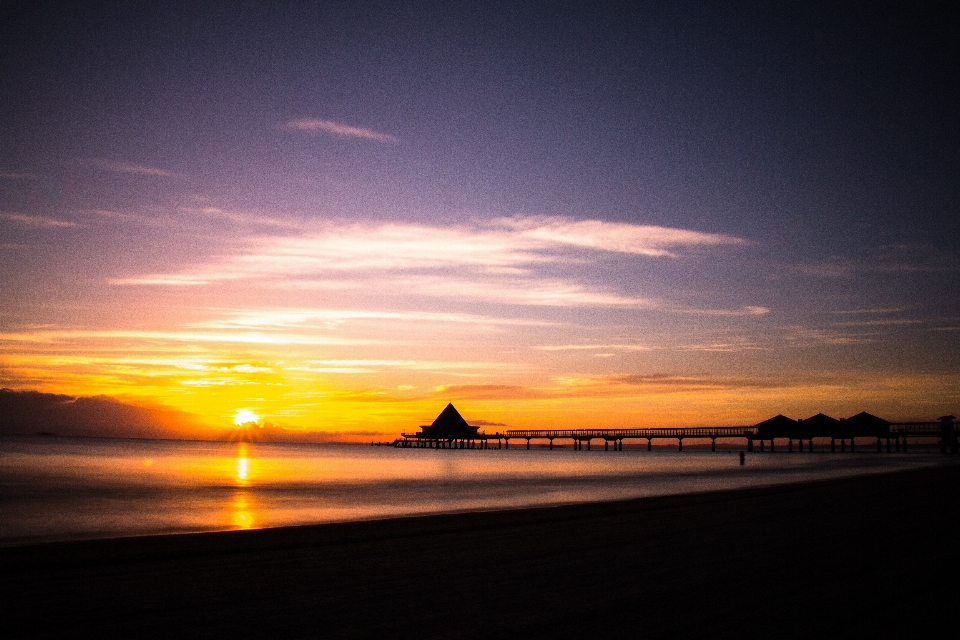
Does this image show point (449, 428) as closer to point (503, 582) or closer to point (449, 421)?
point (449, 421)

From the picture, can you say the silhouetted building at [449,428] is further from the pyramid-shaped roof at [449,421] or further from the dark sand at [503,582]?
the dark sand at [503,582]

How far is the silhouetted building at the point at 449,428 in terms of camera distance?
357ft

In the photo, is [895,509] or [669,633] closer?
[669,633]

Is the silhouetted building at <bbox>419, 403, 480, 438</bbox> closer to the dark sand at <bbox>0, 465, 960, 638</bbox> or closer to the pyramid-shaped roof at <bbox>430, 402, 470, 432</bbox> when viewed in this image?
the pyramid-shaped roof at <bbox>430, 402, 470, 432</bbox>

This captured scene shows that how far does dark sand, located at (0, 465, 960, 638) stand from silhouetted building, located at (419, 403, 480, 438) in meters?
97.7

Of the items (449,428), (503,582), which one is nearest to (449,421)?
(449,428)

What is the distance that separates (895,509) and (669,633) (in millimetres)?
11412

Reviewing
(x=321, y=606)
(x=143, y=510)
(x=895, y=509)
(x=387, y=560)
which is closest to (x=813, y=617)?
(x=321, y=606)

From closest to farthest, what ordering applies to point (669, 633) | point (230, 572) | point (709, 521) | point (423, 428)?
point (669, 633) < point (230, 572) < point (709, 521) < point (423, 428)

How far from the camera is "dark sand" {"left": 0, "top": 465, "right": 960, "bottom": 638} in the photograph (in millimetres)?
5215

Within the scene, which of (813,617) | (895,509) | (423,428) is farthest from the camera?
(423,428)

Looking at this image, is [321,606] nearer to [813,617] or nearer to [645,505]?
[813,617]

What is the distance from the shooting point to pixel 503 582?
684cm

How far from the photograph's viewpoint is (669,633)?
501 centimetres
